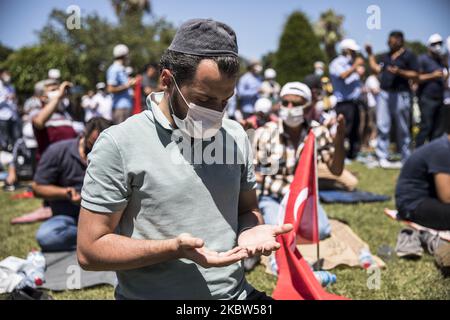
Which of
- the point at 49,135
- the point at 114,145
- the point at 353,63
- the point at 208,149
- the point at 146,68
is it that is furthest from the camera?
the point at 353,63

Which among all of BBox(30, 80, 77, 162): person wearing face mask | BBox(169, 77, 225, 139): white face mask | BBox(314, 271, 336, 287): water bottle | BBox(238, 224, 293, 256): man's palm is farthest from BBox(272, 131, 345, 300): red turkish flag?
BBox(30, 80, 77, 162): person wearing face mask

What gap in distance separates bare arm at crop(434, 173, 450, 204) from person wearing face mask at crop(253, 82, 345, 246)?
0.93 metres

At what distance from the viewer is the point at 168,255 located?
1646 mm

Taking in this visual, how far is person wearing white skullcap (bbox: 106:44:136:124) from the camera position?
8.74 m

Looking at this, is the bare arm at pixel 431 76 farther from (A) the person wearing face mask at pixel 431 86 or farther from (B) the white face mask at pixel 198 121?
(B) the white face mask at pixel 198 121

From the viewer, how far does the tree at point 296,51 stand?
27953 millimetres

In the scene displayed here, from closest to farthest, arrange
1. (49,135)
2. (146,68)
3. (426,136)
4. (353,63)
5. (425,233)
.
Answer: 1. (425,233)
2. (49,135)
3. (426,136)
4. (146,68)
5. (353,63)

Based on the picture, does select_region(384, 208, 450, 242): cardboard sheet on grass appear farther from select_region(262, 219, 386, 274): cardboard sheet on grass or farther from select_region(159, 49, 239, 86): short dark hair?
select_region(159, 49, 239, 86): short dark hair

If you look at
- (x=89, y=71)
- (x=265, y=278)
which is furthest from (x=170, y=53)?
(x=89, y=71)

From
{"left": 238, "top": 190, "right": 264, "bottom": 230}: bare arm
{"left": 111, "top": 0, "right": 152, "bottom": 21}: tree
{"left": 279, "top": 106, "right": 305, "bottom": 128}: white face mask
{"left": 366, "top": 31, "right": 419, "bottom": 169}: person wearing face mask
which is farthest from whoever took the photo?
{"left": 111, "top": 0, "right": 152, "bottom": 21}: tree

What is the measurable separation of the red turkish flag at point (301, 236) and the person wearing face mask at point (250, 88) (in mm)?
7214

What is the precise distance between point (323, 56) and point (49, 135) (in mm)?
24389

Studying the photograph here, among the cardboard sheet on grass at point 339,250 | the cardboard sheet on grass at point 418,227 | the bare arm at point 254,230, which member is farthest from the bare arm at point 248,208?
the cardboard sheet on grass at point 418,227

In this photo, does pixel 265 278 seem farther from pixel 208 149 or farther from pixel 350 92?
pixel 350 92
